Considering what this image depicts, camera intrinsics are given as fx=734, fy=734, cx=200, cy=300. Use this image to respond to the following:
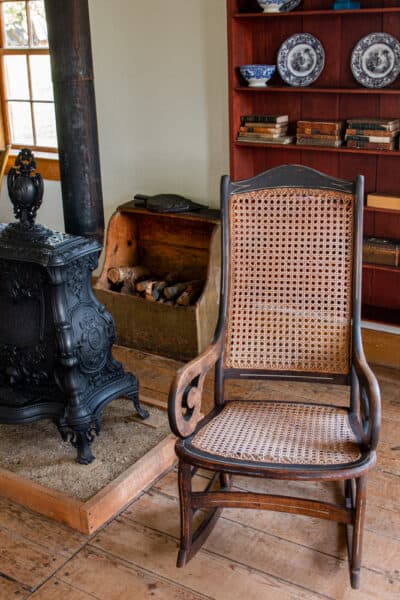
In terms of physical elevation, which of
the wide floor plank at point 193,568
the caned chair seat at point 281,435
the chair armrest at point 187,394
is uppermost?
the chair armrest at point 187,394

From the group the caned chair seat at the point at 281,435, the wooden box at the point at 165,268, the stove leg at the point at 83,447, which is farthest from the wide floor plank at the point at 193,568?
the wooden box at the point at 165,268

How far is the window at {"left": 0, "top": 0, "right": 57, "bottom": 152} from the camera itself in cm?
480

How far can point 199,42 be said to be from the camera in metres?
3.87

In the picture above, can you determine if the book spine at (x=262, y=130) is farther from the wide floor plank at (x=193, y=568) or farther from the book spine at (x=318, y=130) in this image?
the wide floor plank at (x=193, y=568)

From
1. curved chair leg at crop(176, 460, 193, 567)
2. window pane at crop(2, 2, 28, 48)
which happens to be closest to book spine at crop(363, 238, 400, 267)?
curved chair leg at crop(176, 460, 193, 567)

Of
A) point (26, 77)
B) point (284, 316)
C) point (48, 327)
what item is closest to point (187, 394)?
point (284, 316)

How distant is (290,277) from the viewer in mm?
2566

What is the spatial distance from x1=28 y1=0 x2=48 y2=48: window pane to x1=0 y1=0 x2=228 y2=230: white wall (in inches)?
25.3

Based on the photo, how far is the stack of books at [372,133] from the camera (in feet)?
10.7

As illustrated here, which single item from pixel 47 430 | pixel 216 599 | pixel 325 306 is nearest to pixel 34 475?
pixel 47 430

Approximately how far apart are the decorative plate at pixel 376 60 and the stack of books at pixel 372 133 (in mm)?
180

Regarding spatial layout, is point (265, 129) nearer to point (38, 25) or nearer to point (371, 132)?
point (371, 132)

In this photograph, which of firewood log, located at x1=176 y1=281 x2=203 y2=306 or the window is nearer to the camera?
firewood log, located at x1=176 y1=281 x2=203 y2=306

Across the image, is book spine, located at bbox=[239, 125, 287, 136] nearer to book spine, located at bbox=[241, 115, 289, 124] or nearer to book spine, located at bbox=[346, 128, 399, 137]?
book spine, located at bbox=[241, 115, 289, 124]
